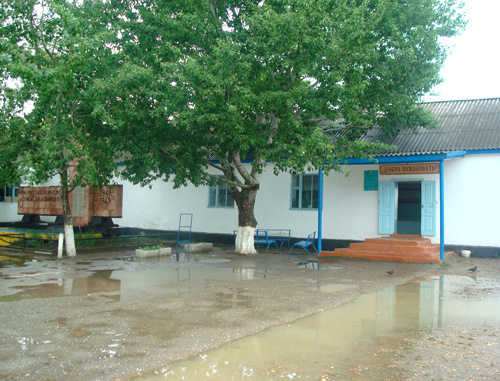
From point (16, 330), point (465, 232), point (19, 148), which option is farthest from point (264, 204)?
point (16, 330)

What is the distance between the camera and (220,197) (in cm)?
2036

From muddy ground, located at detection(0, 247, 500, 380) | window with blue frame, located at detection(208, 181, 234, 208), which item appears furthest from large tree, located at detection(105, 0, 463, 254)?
window with blue frame, located at detection(208, 181, 234, 208)

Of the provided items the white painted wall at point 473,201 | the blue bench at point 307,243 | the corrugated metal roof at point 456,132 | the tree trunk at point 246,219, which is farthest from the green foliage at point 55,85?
the white painted wall at point 473,201

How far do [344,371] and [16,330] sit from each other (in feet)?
14.5

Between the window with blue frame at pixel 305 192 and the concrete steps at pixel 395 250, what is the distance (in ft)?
8.15

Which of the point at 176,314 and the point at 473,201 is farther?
the point at 473,201

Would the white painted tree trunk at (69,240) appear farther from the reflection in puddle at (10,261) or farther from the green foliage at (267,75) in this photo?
the green foliage at (267,75)

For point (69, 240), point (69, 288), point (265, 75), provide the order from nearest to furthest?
point (69, 288) < point (265, 75) < point (69, 240)

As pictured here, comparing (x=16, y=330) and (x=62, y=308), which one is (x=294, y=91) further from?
(x=16, y=330)

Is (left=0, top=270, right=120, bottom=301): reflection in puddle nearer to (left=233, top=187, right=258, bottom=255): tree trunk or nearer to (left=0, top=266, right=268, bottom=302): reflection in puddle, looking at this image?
(left=0, top=266, right=268, bottom=302): reflection in puddle

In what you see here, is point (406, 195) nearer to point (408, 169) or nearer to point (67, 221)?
point (408, 169)

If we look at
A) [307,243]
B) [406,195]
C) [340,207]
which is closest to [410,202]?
[406,195]

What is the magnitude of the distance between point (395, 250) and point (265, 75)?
6945 millimetres

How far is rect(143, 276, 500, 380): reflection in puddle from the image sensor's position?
16.5 ft
